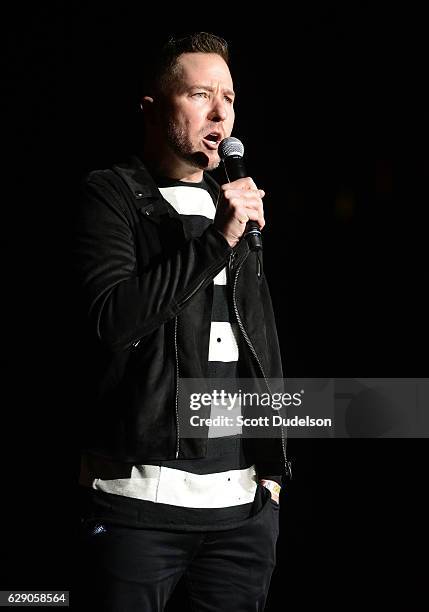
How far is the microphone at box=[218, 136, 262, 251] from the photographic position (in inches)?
50.7

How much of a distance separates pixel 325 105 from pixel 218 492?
1726 mm

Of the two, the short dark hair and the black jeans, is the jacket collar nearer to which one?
the short dark hair

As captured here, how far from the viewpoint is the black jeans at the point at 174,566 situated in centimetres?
133

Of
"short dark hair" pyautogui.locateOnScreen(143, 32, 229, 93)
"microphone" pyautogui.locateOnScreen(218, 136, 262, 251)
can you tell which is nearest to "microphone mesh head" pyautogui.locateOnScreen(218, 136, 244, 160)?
"microphone" pyautogui.locateOnScreen(218, 136, 262, 251)

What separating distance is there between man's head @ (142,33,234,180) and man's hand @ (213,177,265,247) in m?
0.29

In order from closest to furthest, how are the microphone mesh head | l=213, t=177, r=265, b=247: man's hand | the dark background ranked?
l=213, t=177, r=265, b=247: man's hand
the microphone mesh head
the dark background

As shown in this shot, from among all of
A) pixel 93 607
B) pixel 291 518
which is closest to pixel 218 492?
pixel 93 607

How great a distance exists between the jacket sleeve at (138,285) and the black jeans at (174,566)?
1.21 ft

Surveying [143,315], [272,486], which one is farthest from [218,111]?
[272,486]

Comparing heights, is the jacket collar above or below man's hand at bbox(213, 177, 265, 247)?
above

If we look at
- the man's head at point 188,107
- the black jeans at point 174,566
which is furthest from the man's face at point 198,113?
the black jeans at point 174,566

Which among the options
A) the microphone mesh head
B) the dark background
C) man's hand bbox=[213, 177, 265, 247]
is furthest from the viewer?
the dark background

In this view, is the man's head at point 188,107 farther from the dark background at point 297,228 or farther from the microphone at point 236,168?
the dark background at point 297,228

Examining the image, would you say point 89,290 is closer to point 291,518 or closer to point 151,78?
point 151,78
